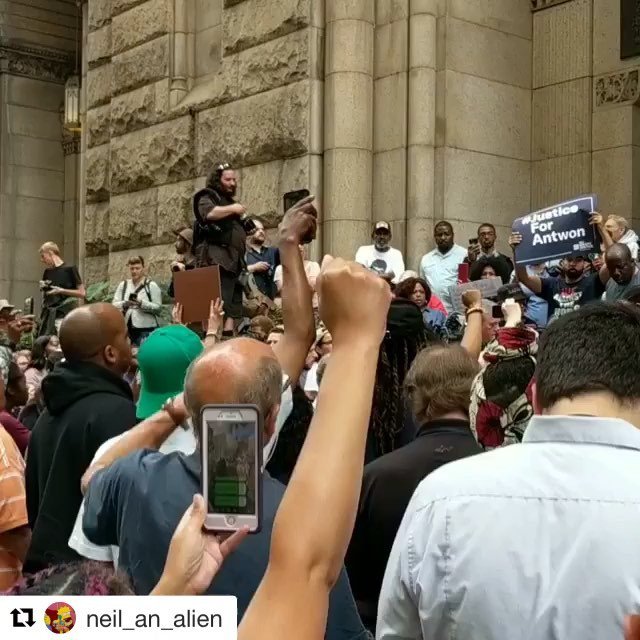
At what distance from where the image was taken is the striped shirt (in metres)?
3.80

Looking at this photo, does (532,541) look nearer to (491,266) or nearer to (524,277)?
(524,277)

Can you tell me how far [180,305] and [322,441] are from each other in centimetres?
718

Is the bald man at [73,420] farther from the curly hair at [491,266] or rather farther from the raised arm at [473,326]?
the curly hair at [491,266]

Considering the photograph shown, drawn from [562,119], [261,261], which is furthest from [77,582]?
[562,119]

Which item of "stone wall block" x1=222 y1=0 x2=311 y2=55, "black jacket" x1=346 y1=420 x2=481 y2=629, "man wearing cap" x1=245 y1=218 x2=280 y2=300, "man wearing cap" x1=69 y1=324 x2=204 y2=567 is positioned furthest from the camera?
"black jacket" x1=346 y1=420 x2=481 y2=629

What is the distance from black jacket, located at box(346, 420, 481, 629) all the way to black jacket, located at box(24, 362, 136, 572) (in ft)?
3.56

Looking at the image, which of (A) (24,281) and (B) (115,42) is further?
(A) (24,281)

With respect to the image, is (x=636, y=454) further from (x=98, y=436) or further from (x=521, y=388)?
(x=98, y=436)

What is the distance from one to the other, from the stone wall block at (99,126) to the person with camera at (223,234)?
6.67m

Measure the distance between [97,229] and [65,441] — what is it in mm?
13041

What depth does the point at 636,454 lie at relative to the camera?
183 cm

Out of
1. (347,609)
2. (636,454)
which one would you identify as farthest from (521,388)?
(636,454)

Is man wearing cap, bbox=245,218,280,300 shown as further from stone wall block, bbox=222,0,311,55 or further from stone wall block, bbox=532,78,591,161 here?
stone wall block, bbox=532,78,591,161
